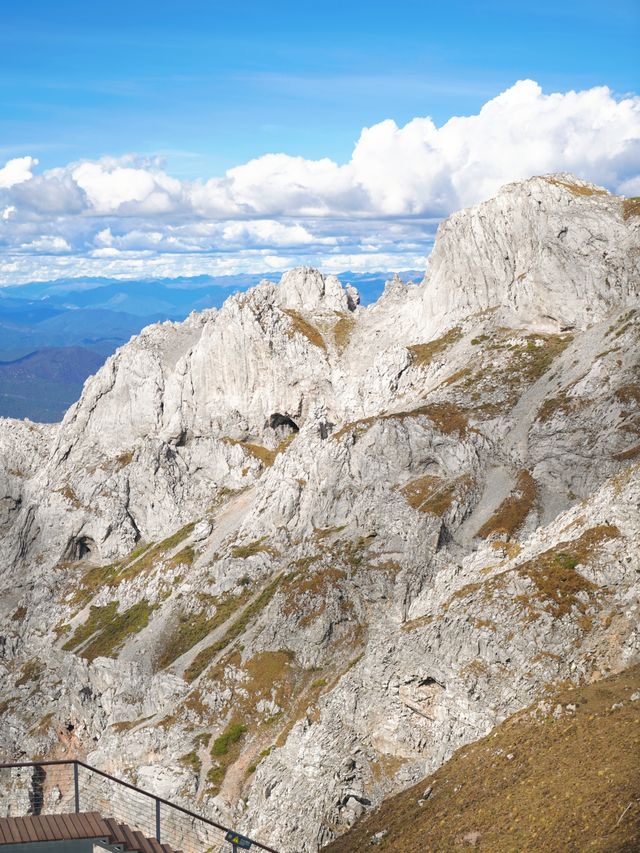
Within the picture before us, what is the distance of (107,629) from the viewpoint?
14200 cm

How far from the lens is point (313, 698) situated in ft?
309

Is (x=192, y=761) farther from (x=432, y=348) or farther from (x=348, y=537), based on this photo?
(x=432, y=348)

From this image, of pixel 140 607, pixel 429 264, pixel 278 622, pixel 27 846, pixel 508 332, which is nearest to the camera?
pixel 27 846

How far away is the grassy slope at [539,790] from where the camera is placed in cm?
3291

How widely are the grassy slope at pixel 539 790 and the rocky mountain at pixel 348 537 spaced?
5919 millimetres

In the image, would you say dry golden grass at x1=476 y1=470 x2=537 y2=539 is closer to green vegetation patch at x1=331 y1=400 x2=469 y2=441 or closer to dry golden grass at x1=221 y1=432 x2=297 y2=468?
green vegetation patch at x1=331 y1=400 x2=469 y2=441

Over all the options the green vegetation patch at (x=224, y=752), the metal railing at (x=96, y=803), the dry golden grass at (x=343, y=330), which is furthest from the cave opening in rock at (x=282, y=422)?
the green vegetation patch at (x=224, y=752)

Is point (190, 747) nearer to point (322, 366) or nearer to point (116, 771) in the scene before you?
point (116, 771)

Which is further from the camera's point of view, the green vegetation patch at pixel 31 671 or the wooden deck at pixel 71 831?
the green vegetation patch at pixel 31 671

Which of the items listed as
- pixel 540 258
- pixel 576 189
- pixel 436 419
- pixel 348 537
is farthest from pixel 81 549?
pixel 576 189

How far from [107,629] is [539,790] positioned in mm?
114788

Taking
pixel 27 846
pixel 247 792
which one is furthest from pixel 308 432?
pixel 27 846

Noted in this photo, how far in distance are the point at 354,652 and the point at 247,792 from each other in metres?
22.2

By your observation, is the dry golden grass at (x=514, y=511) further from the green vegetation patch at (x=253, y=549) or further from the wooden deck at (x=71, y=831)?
the wooden deck at (x=71, y=831)
